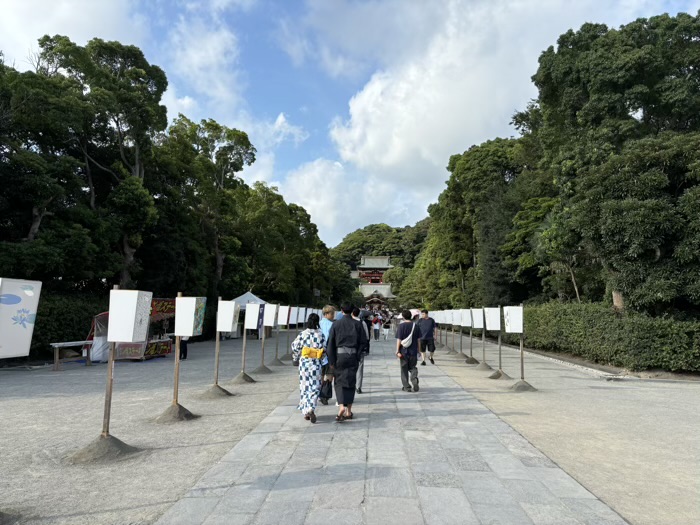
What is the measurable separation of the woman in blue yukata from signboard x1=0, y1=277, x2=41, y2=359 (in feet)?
11.0

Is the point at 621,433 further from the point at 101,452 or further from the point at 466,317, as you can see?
the point at 466,317

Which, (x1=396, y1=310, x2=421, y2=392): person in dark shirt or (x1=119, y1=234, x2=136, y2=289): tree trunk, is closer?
(x1=396, y1=310, x2=421, y2=392): person in dark shirt

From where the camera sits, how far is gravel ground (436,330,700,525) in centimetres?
395

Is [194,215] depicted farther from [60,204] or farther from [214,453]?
[214,453]

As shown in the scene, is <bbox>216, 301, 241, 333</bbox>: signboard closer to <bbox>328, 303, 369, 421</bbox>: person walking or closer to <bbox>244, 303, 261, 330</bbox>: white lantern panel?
<bbox>244, 303, 261, 330</bbox>: white lantern panel

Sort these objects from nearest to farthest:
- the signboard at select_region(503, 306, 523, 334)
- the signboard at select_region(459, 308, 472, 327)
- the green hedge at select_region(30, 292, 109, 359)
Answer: the signboard at select_region(503, 306, 523, 334) < the green hedge at select_region(30, 292, 109, 359) < the signboard at select_region(459, 308, 472, 327)

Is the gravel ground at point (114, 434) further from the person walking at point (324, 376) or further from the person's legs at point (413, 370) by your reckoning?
the person's legs at point (413, 370)

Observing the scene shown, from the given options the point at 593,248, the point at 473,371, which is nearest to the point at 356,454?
the point at 473,371

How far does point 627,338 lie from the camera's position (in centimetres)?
1253

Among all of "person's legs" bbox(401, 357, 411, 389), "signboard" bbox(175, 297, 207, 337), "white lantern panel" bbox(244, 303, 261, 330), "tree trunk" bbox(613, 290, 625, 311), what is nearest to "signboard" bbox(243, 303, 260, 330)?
→ "white lantern panel" bbox(244, 303, 261, 330)

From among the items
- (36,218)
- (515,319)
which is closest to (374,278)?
(36,218)

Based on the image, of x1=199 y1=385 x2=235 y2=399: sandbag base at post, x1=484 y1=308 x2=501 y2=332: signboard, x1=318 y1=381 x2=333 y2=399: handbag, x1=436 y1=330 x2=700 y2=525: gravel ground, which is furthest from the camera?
x1=484 y1=308 x2=501 y2=332: signboard

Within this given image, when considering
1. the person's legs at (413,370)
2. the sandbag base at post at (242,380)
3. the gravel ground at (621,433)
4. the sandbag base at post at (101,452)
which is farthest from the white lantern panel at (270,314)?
the sandbag base at post at (101,452)

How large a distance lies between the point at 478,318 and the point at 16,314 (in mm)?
12707
